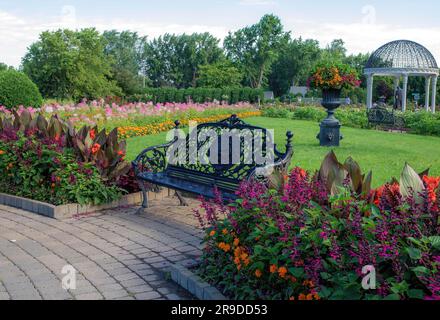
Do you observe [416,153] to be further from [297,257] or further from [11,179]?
[297,257]

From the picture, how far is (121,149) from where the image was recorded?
244 inches

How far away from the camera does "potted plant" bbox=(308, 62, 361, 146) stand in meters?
10.7

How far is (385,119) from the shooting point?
52.6 feet

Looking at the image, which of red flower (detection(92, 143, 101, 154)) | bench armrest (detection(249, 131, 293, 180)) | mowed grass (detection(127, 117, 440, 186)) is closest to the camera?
bench armrest (detection(249, 131, 293, 180))

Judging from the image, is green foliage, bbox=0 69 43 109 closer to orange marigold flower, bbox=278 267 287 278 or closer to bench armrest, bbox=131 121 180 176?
bench armrest, bbox=131 121 180 176

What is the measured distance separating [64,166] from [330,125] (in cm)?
675

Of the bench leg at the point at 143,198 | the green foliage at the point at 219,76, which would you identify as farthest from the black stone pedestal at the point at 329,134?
the green foliage at the point at 219,76

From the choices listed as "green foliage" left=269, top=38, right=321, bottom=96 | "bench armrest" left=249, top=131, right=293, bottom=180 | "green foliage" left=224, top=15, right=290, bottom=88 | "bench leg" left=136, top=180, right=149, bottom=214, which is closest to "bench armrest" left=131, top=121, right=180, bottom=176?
"bench leg" left=136, top=180, right=149, bottom=214

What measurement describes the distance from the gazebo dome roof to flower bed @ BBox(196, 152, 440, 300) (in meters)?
23.6

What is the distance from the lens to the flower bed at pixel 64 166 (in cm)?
564

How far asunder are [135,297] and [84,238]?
1522 millimetres

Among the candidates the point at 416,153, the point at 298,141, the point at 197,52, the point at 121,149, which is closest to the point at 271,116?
the point at 298,141

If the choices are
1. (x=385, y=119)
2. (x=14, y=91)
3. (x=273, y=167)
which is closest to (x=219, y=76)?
(x=385, y=119)

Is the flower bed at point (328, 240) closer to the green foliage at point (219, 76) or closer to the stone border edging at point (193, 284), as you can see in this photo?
the stone border edging at point (193, 284)
